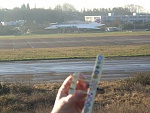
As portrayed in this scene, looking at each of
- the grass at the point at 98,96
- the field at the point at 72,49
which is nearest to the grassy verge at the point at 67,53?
the field at the point at 72,49

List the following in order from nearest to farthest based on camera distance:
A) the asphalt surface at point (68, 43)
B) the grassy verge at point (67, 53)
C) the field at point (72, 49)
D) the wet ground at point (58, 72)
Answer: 1. the wet ground at point (58, 72)
2. the grassy verge at point (67, 53)
3. the field at point (72, 49)
4. the asphalt surface at point (68, 43)

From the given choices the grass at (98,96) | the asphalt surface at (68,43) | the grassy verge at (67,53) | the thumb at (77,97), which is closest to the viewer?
the thumb at (77,97)

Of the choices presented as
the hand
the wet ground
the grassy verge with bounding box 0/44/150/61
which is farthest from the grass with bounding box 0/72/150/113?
the grassy verge with bounding box 0/44/150/61

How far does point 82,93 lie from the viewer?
1.80 meters

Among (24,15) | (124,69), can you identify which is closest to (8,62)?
(124,69)

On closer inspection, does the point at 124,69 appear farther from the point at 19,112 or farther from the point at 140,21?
the point at 140,21

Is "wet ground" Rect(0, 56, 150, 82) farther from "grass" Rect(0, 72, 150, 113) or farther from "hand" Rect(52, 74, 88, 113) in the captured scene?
"hand" Rect(52, 74, 88, 113)

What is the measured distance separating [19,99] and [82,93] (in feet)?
34.2

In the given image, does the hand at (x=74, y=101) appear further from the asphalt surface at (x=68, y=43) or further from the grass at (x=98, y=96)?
the asphalt surface at (x=68, y=43)

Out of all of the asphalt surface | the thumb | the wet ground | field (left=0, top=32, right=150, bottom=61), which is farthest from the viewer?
the asphalt surface

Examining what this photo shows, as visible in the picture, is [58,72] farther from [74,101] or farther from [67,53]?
[74,101]

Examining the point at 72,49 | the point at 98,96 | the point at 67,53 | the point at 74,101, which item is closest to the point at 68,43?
the point at 72,49

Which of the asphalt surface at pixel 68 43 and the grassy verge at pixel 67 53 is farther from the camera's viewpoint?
the asphalt surface at pixel 68 43

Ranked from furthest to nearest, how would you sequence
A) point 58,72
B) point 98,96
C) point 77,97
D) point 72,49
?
point 72,49 → point 58,72 → point 98,96 → point 77,97
